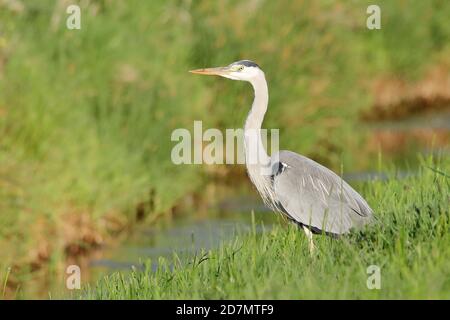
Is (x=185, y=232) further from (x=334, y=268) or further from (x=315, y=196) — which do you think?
(x=334, y=268)

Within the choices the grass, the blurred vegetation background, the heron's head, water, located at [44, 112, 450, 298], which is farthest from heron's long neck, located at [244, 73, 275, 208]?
the blurred vegetation background

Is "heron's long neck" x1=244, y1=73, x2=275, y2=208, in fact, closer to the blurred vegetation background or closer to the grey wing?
the grey wing

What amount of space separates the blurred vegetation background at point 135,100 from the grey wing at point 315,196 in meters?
3.56

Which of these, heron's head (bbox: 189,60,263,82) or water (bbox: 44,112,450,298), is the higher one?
heron's head (bbox: 189,60,263,82)

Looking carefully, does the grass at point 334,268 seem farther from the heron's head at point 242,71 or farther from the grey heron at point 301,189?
the heron's head at point 242,71

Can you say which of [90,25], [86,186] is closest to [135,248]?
[86,186]

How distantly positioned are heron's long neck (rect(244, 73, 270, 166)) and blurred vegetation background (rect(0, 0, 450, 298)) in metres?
3.34

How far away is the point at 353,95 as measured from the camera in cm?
1820

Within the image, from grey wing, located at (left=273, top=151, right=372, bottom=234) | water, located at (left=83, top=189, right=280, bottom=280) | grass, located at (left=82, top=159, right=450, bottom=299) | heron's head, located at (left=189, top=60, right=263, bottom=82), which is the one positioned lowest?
water, located at (left=83, top=189, right=280, bottom=280)

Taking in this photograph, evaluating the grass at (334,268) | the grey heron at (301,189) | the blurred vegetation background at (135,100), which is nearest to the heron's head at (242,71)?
the grey heron at (301,189)

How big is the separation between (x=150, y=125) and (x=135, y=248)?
7.52ft

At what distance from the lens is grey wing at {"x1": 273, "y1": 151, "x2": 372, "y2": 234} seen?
8.34m

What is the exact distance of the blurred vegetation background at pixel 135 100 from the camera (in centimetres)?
1227

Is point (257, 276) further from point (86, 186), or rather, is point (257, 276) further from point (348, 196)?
point (86, 186)
